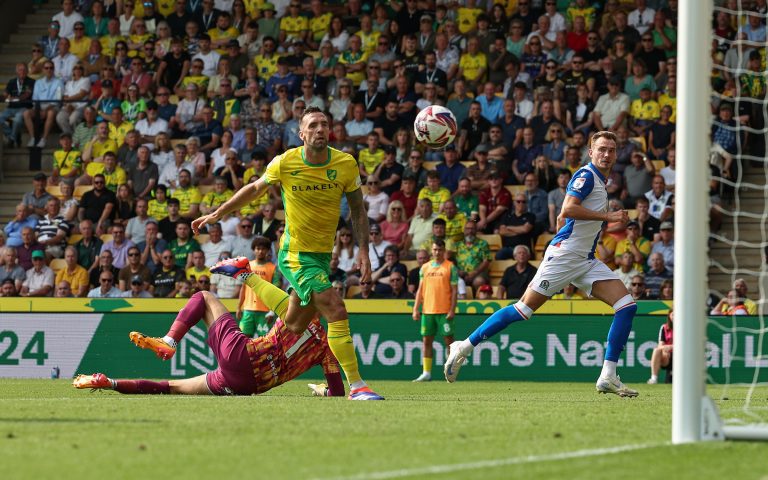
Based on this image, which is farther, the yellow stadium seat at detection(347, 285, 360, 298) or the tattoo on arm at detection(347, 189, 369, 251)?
the yellow stadium seat at detection(347, 285, 360, 298)

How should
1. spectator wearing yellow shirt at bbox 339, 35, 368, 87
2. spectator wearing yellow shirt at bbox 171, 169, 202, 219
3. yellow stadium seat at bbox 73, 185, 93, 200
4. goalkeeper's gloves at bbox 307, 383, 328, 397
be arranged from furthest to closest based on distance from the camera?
spectator wearing yellow shirt at bbox 339, 35, 368, 87, yellow stadium seat at bbox 73, 185, 93, 200, spectator wearing yellow shirt at bbox 171, 169, 202, 219, goalkeeper's gloves at bbox 307, 383, 328, 397

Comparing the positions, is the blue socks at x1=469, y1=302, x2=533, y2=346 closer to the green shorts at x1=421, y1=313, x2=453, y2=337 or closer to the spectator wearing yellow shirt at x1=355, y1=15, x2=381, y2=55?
the green shorts at x1=421, y1=313, x2=453, y2=337

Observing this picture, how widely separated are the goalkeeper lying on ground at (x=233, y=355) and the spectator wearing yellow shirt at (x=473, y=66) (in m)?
13.0

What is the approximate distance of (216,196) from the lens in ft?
76.2

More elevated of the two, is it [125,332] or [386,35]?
[386,35]

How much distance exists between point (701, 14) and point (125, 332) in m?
15.2

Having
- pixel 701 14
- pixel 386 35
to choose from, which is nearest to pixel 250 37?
pixel 386 35

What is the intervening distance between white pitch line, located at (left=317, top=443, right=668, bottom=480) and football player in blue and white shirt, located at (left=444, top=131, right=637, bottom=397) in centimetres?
502

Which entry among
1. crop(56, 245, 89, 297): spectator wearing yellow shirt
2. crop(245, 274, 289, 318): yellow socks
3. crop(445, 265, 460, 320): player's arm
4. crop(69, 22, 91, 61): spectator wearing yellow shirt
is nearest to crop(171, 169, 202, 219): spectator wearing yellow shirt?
crop(56, 245, 89, 297): spectator wearing yellow shirt

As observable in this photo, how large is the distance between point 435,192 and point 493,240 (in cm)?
138

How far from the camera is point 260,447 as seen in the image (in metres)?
6.70

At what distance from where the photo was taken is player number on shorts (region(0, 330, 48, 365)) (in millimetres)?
20734

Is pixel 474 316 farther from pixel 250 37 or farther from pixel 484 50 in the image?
pixel 250 37

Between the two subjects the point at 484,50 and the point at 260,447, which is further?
the point at 484,50
